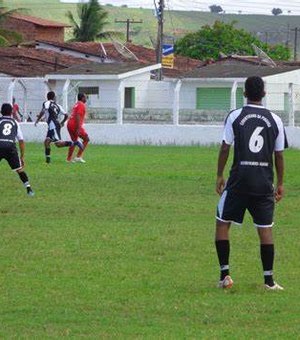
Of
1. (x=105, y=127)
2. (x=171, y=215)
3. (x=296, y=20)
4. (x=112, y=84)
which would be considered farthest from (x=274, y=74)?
(x=296, y=20)

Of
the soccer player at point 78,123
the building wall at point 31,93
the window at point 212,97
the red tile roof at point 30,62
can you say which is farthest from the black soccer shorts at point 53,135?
the red tile roof at point 30,62

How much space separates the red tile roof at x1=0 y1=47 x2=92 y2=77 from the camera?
56.2 meters

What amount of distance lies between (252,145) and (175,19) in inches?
6964

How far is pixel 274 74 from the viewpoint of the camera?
48.6 m

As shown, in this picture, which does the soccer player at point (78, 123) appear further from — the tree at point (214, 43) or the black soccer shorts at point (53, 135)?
the tree at point (214, 43)

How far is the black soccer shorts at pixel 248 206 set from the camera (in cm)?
1063

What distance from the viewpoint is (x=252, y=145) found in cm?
1051

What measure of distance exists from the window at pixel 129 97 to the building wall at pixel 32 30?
3802 centimetres

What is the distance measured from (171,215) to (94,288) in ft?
21.6

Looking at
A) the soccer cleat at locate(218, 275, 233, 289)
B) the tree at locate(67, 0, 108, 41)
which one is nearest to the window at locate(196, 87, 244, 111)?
the soccer cleat at locate(218, 275, 233, 289)

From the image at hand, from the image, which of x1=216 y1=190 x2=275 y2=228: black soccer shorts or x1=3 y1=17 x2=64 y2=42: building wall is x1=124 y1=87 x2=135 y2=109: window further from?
x1=3 y1=17 x2=64 y2=42: building wall

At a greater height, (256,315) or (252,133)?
(252,133)

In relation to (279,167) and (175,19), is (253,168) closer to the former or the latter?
(279,167)

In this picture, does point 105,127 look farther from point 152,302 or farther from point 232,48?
point 232,48
